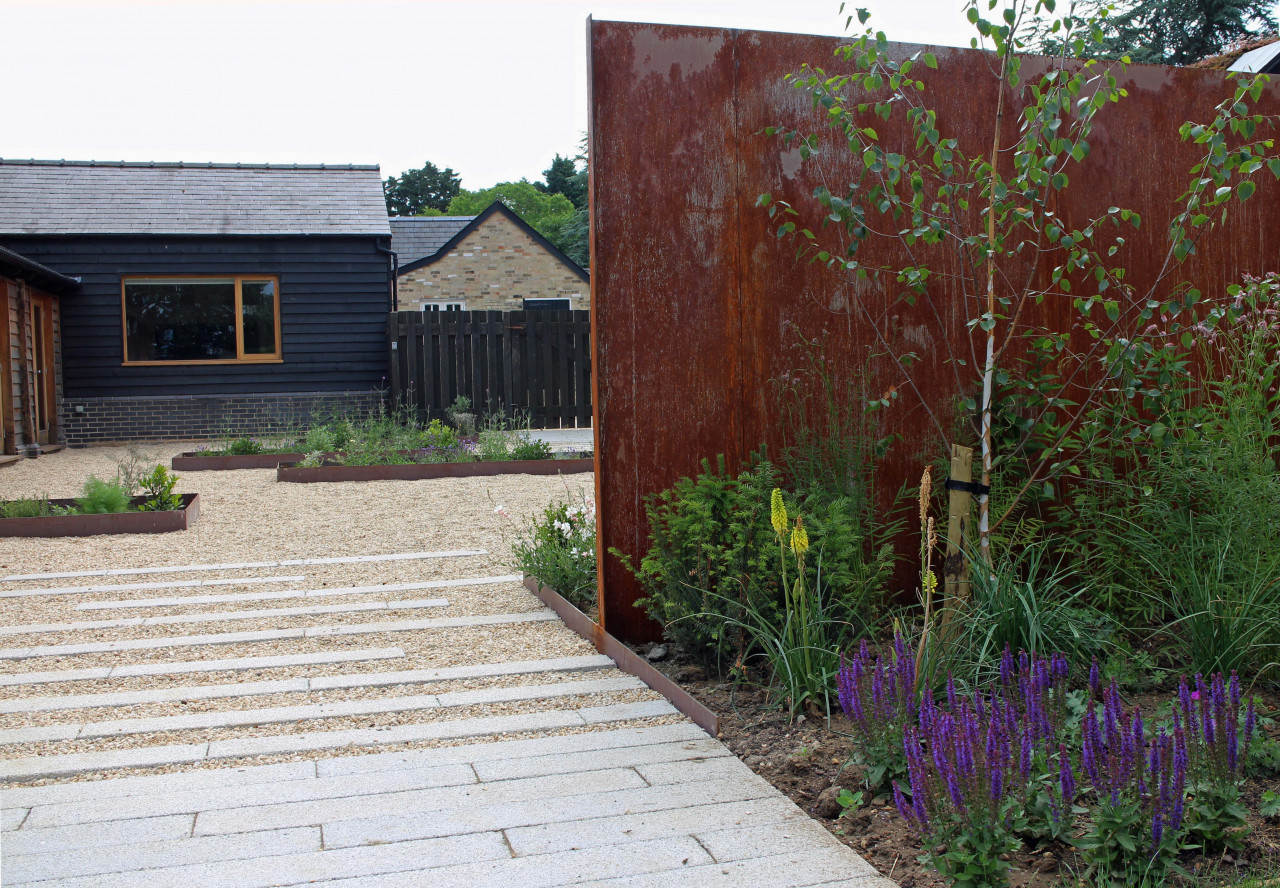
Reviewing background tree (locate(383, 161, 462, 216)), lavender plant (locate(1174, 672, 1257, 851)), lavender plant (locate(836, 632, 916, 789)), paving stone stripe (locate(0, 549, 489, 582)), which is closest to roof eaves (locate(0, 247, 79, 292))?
paving stone stripe (locate(0, 549, 489, 582))

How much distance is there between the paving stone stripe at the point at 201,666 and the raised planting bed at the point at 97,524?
10.3 feet

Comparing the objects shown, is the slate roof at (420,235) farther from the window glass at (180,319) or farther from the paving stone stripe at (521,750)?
the paving stone stripe at (521,750)

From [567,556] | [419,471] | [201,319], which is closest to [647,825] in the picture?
[567,556]

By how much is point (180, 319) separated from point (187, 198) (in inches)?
78.8

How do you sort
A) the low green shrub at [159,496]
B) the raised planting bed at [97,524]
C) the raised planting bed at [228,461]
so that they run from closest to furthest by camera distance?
the raised planting bed at [97,524]
the low green shrub at [159,496]
the raised planting bed at [228,461]

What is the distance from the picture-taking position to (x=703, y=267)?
357cm

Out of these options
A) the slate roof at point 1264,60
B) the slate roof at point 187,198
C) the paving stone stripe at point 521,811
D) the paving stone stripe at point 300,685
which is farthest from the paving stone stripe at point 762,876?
the slate roof at point 187,198

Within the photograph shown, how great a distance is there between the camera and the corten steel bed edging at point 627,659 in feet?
9.37

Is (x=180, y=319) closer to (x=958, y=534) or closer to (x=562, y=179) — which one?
(x=958, y=534)

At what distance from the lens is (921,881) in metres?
1.93

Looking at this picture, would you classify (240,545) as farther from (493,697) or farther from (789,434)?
(789,434)

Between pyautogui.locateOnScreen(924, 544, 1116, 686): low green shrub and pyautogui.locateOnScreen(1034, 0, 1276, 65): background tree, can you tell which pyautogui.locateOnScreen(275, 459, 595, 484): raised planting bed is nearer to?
pyautogui.locateOnScreen(924, 544, 1116, 686): low green shrub

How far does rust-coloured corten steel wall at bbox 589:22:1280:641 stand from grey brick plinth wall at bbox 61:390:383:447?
11.8 metres

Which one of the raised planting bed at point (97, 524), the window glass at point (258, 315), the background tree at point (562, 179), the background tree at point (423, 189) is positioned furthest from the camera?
the background tree at point (423, 189)
